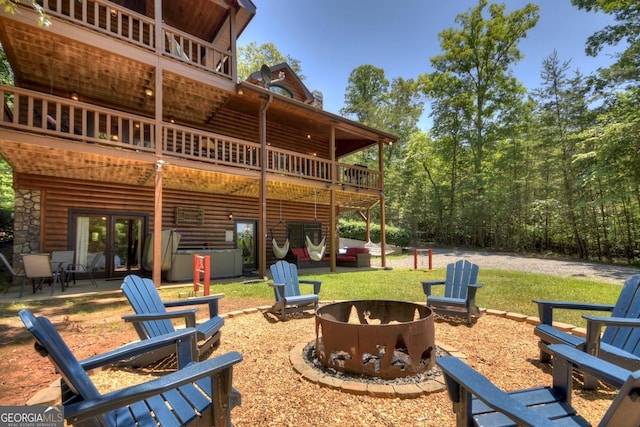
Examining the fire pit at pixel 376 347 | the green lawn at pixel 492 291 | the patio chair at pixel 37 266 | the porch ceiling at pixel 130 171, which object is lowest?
the green lawn at pixel 492 291

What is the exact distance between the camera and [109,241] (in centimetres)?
854

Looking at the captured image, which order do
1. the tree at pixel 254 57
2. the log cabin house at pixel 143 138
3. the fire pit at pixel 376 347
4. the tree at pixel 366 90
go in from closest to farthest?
1. the fire pit at pixel 376 347
2. the log cabin house at pixel 143 138
3. the tree at pixel 254 57
4. the tree at pixel 366 90

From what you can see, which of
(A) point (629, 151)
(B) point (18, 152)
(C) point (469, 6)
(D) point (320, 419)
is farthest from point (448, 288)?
(C) point (469, 6)

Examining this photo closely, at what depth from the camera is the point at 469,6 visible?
20.3 meters

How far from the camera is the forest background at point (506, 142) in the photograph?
12.4 meters

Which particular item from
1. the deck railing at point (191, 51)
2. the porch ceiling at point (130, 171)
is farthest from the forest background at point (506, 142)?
the deck railing at point (191, 51)

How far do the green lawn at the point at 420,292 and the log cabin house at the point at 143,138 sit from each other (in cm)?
165

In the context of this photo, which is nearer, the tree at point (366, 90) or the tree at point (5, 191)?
the tree at point (5, 191)

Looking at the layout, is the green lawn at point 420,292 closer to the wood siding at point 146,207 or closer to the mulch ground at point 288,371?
the mulch ground at point 288,371

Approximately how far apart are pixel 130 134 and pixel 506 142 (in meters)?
22.2

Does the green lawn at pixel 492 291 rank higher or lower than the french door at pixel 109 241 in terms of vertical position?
lower

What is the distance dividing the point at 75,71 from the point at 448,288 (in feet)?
31.8

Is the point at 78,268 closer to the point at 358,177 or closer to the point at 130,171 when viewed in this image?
the point at 130,171

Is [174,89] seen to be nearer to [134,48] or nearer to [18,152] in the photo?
[134,48]
